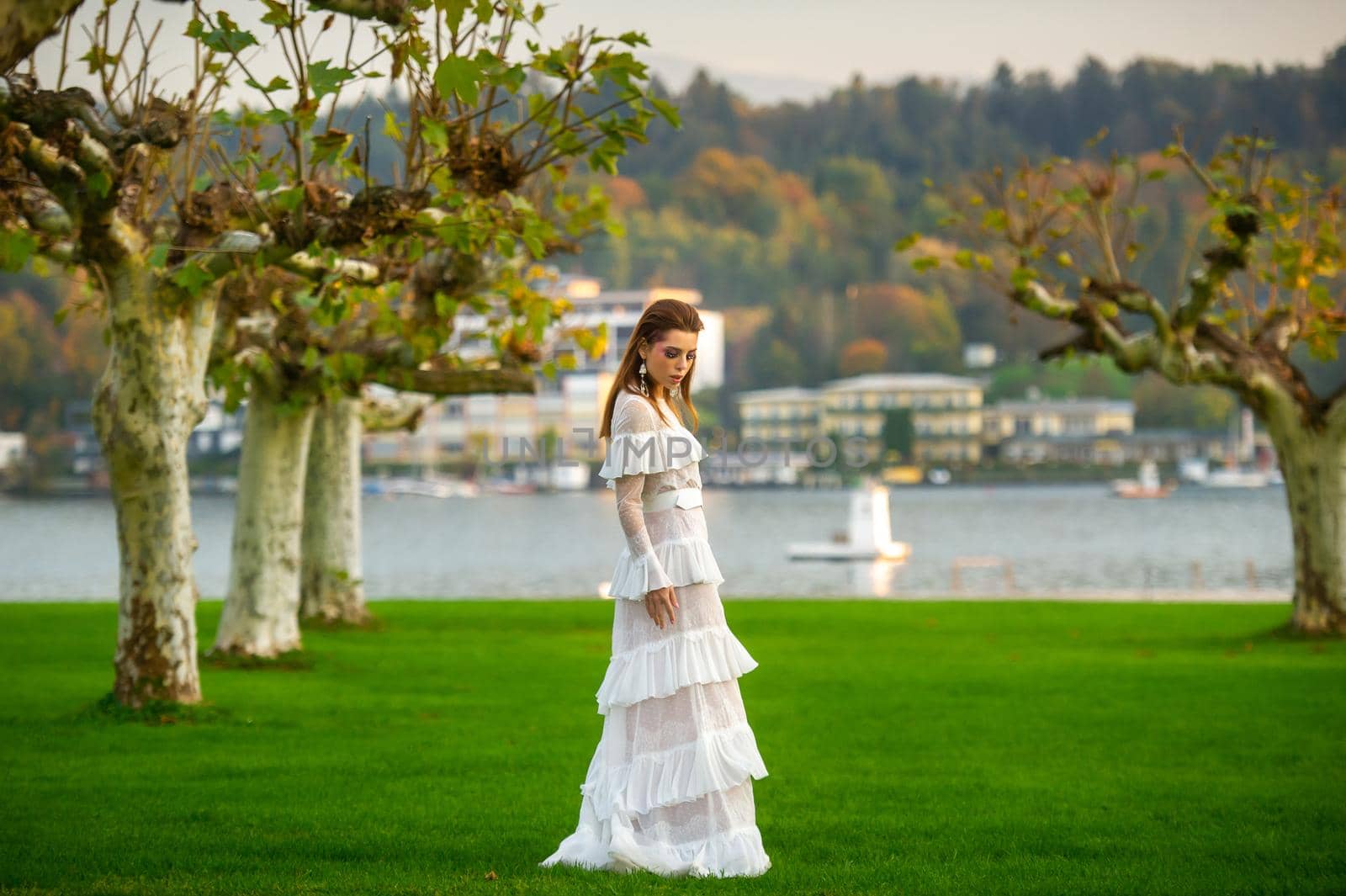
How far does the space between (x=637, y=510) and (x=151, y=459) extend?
551 cm

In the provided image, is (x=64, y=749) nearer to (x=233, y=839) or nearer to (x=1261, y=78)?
(x=233, y=839)

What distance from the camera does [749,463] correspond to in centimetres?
15438

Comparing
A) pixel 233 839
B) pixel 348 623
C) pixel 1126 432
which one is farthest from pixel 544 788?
pixel 1126 432

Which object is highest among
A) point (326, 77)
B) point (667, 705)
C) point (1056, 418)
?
point (1056, 418)

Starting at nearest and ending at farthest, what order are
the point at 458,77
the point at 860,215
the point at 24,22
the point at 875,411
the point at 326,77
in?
the point at 24,22, the point at 458,77, the point at 326,77, the point at 875,411, the point at 860,215

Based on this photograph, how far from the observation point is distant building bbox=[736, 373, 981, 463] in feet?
485

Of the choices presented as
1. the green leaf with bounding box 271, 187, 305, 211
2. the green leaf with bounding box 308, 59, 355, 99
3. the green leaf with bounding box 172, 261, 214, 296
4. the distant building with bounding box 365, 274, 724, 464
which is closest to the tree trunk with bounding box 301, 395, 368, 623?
the green leaf with bounding box 172, 261, 214, 296

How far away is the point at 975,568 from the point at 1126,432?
10627 cm

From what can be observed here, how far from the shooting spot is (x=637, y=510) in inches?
258

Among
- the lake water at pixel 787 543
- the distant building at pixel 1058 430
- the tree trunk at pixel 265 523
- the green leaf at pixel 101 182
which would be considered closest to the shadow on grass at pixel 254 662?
the tree trunk at pixel 265 523

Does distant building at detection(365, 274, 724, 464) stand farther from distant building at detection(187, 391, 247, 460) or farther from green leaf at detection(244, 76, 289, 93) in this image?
green leaf at detection(244, 76, 289, 93)

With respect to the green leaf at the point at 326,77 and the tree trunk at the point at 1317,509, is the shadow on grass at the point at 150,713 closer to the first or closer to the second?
the green leaf at the point at 326,77

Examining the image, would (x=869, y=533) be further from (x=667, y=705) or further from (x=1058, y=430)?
(x=1058, y=430)

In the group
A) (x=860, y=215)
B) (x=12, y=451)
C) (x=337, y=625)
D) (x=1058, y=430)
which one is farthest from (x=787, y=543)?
(x=860, y=215)
